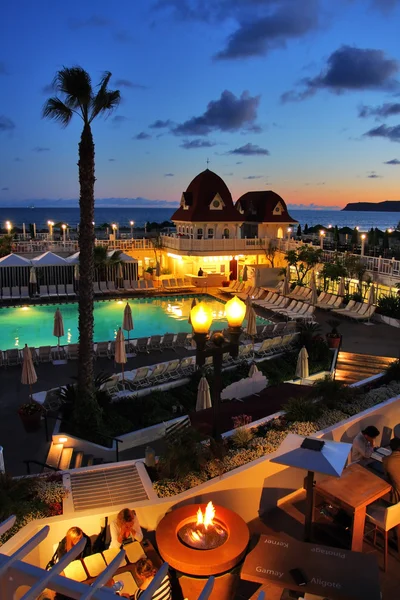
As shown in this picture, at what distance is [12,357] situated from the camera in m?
14.6

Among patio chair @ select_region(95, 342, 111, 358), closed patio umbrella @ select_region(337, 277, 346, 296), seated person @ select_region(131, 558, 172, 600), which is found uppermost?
closed patio umbrella @ select_region(337, 277, 346, 296)

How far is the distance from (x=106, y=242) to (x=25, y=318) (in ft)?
32.6

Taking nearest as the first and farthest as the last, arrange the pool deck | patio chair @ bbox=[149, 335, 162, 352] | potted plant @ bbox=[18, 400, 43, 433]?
the pool deck < potted plant @ bbox=[18, 400, 43, 433] < patio chair @ bbox=[149, 335, 162, 352]

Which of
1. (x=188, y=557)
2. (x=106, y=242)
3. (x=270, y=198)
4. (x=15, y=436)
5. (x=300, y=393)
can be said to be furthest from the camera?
(x=270, y=198)

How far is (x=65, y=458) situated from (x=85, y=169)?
Answer: 5.62 meters

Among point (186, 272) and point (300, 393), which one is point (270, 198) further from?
point (300, 393)

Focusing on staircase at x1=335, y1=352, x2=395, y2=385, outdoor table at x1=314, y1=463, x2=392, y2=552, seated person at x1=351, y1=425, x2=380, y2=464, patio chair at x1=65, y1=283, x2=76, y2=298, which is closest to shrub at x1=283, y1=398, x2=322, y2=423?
seated person at x1=351, y1=425, x2=380, y2=464

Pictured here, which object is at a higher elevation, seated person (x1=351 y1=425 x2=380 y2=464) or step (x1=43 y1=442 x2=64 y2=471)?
seated person (x1=351 y1=425 x2=380 y2=464)

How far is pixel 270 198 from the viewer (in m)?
32.9

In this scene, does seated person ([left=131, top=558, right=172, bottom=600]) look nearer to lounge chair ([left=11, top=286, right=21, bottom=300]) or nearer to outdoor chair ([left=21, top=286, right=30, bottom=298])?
lounge chair ([left=11, top=286, right=21, bottom=300])

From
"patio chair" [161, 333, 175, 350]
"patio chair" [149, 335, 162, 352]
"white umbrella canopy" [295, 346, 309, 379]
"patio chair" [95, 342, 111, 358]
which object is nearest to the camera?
"white umbrella canopy" [295, 346, 309, 379]

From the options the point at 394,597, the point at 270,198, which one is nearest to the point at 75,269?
the point at 270,198

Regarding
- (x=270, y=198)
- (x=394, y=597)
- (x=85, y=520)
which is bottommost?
(x=394, y=597)

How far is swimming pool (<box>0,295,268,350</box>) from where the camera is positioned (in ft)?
63.0
